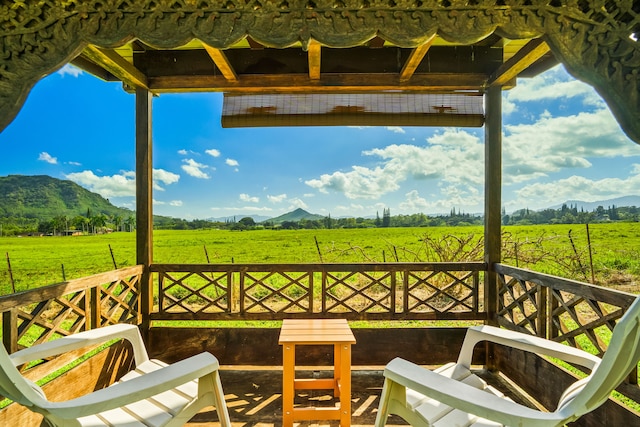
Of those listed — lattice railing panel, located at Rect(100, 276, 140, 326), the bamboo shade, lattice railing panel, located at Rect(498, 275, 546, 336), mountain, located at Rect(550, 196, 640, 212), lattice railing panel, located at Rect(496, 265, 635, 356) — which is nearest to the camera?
lattice railing panel, located at Rect(496, 265, 635, 356)

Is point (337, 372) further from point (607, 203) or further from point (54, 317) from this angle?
point (607, 203)

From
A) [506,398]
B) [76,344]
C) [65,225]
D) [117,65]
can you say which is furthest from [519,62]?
[65,225]

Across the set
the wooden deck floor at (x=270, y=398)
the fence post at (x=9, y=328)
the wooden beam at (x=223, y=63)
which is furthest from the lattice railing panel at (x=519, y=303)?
the fence post at (x=9, y=328)

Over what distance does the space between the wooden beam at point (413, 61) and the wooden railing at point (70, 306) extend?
3.03m

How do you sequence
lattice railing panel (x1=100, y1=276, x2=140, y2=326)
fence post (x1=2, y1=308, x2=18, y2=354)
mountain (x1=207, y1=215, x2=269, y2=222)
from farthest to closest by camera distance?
mountain (x1=207, y1=215, x2=269, y2=222) < lattice railing panel (x1=100, y1=276, x2=140, y2=326) < fence post (x1=2, y1=308, x2=18, y2=354)

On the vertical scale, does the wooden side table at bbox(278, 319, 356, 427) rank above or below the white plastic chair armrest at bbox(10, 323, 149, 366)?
below

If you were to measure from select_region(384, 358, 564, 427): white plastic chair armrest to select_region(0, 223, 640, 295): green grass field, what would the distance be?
3617 millimetres

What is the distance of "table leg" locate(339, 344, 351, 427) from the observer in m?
2.38

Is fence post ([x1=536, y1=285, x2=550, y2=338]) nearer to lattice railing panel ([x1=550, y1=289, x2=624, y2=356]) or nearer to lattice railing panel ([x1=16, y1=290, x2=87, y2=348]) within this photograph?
lattice railing panel ([x1=550, y1=289, x2=624, y2=356])

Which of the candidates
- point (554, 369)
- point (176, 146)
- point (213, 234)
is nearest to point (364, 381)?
point (554, 369)

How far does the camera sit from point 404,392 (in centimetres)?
166

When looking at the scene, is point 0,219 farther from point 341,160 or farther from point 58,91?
point 341,160

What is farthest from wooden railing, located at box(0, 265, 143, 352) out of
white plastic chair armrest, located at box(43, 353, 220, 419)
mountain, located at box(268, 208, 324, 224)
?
mountain, located at box(268, 208, 324, 224)

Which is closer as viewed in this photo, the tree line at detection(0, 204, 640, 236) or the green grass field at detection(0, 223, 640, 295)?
the green grass field at detection(0, 223, 640, 295)
